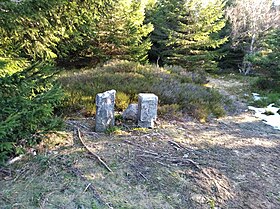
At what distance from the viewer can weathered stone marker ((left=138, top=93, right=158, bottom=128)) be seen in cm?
402

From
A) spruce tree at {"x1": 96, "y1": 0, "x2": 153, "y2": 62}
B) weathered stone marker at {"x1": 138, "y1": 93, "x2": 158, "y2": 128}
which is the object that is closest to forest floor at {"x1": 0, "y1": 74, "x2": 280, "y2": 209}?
weathered stone marker at {"x1": 138, "y1": 93, "x2": 158, "y2": 128}

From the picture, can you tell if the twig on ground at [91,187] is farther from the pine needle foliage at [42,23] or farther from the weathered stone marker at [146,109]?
the weathered stone marker at [146,109]

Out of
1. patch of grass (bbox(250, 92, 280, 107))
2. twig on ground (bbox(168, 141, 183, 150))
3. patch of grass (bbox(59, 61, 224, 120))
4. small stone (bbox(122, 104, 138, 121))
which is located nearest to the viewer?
twig on ground (bbox(168, 141, 183, 150))

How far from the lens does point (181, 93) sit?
19.0ft

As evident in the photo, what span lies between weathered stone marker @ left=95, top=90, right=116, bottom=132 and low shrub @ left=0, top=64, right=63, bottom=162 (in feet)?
2.45

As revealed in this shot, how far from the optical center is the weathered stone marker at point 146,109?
4.02 metres

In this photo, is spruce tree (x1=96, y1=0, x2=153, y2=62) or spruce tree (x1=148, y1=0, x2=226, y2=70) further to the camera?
spruce tree (x1=148, y1=0, x2=226, y2=70)

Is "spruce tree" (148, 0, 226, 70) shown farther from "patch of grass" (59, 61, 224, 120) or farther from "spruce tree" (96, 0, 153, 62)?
"patch of grass" (59, 61, 224, 120)

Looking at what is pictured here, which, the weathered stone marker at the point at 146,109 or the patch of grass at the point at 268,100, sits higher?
the weathered stone marker at the point at 146,109

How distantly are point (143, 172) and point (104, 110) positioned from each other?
49.9 inches

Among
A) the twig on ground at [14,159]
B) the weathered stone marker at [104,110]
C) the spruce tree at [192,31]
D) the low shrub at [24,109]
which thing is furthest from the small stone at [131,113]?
the spruce tree at [192,31]

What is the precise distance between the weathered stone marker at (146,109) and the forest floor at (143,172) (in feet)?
0.50

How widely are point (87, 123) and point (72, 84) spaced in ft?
5.56

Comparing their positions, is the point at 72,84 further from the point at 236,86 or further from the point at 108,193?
the point at 236,86
